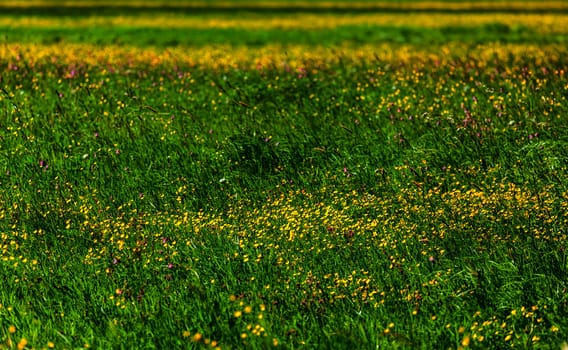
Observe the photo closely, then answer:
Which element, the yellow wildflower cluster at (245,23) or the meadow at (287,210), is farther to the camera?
the yellow wildflower cluster at (245,23)

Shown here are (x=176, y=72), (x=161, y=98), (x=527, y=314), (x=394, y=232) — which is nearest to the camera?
(x=527, y=314)

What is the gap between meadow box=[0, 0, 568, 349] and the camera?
4.80m

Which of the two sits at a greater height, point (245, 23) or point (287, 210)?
point (287, 210)

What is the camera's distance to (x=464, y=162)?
7238 mm

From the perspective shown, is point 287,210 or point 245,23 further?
point 245,23

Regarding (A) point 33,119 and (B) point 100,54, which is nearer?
(A) point 33,119

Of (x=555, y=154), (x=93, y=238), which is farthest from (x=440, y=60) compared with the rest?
(x=93, y=238)

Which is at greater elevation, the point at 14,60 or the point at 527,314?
the point at 14,60

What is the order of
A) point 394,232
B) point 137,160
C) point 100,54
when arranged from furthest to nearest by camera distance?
1. point 100,54
2. point 137,160
3. point 394,232

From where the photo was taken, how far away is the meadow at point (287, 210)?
4.80 metres

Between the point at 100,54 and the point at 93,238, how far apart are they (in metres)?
8.87

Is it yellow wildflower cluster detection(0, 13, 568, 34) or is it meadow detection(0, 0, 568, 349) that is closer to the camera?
meadow detection(0, 0, 568, 349)

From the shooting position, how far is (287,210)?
21.1ft

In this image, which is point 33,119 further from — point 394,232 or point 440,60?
point 440,60
